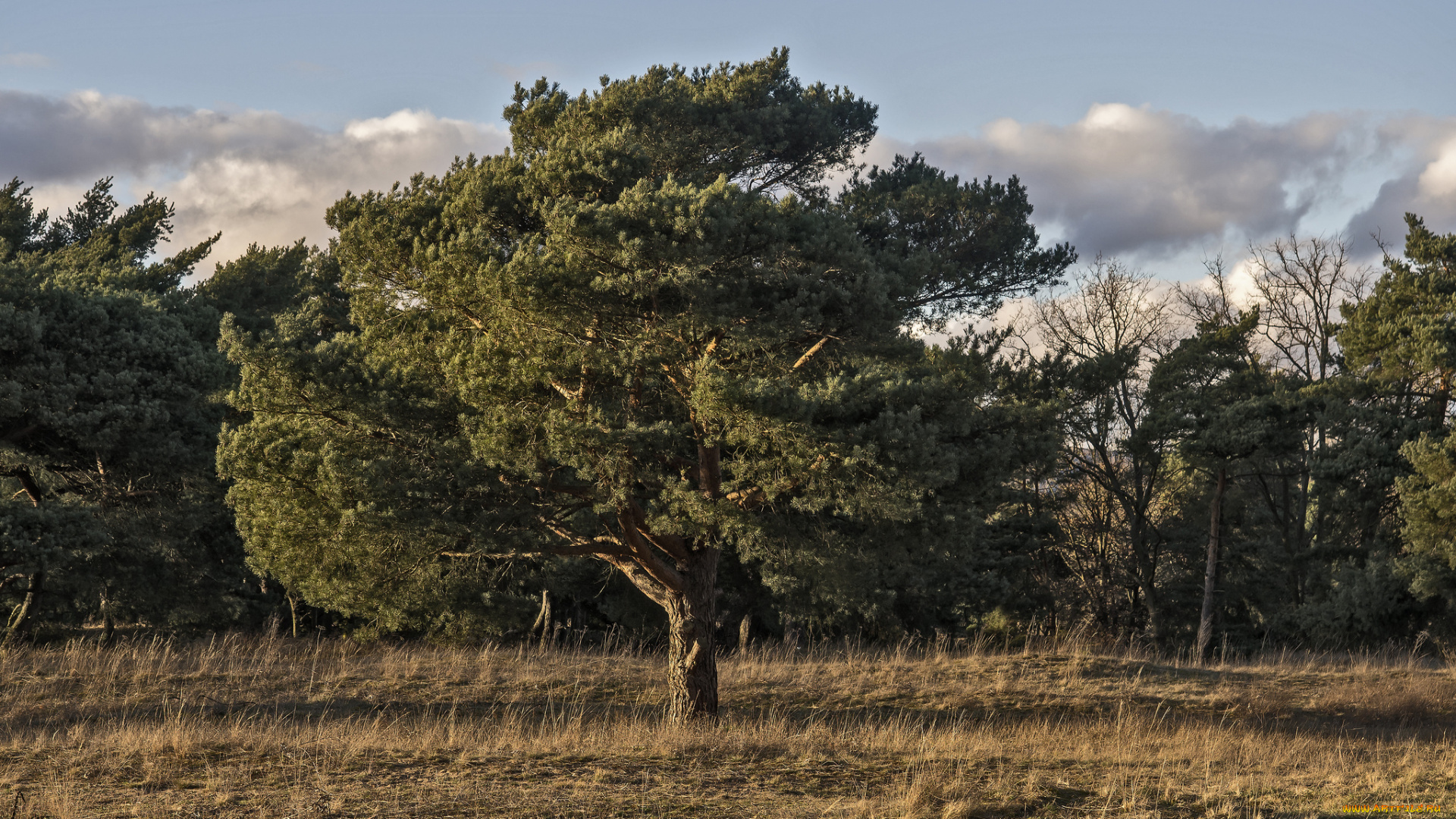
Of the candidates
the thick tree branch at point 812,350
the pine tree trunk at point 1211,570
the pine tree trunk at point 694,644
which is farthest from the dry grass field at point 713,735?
the pine tree trunk at point 1211,570

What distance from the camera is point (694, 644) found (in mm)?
12352

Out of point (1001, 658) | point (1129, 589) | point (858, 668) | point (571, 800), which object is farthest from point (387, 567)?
point (1129, 589)

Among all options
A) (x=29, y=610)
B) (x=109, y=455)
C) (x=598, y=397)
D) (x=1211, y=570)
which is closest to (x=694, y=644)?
(x=598, y=397)

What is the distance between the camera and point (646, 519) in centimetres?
1141

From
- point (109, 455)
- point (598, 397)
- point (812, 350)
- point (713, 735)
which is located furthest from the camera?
point (109, 455)

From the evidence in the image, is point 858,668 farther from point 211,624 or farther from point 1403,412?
point 1403,412

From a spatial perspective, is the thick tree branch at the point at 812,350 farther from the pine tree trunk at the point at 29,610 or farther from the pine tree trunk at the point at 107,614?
the pine tree trunk at the point at 107,614

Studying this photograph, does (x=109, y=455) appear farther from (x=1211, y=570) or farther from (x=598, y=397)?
(x=1211, y=570)

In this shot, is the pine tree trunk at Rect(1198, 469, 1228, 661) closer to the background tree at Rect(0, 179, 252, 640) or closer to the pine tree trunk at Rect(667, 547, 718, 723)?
the pine tree trunk at Rect(667, 547, 718, 723)

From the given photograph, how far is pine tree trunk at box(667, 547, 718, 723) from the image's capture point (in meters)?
12.2

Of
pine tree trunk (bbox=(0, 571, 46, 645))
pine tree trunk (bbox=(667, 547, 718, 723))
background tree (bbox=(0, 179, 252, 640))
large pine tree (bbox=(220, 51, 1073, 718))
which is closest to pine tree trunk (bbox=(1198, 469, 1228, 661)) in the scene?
large pine tree (bbox=(220, 51, 1073, 718))

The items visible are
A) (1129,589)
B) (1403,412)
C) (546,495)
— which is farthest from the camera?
(1129,589)

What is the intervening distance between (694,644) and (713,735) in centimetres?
205

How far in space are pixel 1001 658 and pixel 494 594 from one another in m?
10.3
